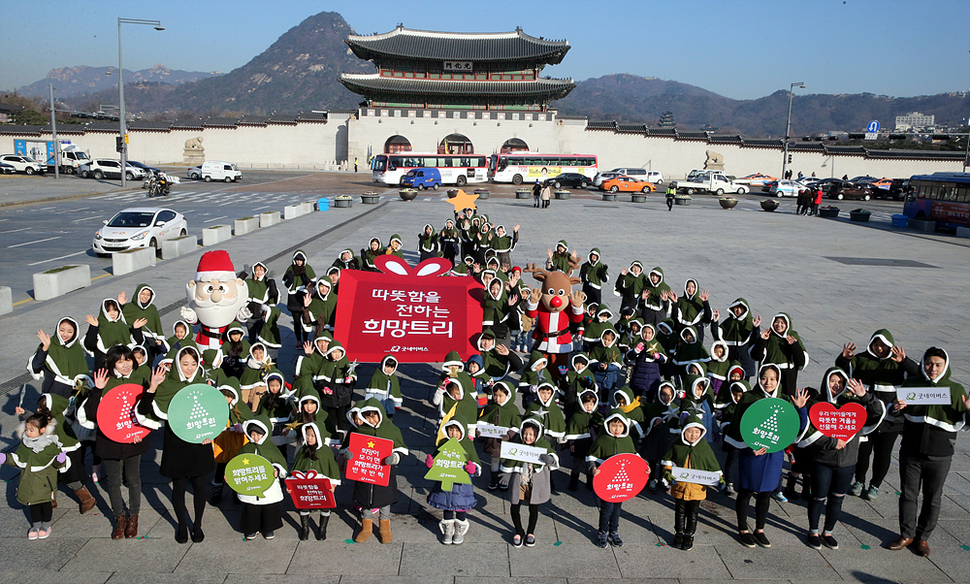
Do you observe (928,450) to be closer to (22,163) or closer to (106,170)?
(106,170)

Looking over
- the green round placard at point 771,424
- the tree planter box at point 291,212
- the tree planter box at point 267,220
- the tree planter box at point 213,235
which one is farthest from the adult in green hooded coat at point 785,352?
the tree planter box at point 291,212

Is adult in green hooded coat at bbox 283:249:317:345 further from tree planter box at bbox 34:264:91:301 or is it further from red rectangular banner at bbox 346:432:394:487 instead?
tree planter box at bbox 34:264:91:301

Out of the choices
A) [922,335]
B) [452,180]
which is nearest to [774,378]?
[922,335]

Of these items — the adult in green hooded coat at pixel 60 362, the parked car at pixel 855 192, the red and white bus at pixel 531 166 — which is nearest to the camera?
the adult in green hooded coat at pixel 60 362

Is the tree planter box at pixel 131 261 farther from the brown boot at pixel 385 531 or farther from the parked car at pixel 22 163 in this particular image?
the parked car at pixel 22 163

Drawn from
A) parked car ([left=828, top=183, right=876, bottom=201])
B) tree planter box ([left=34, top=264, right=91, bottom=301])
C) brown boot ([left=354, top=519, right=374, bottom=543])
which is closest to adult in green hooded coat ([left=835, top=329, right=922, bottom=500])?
brown boot ([left=354, top=519, right=374, bottom=543])

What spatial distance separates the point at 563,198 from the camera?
1556 inches

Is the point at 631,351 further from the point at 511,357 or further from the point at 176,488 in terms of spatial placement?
the point at 176,488

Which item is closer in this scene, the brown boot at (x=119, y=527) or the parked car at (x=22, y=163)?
the brown boot at (x=119, y=527)

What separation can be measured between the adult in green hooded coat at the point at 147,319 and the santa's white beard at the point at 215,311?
1.57ft

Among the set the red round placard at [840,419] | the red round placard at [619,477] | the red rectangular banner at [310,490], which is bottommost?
the red rectangular banner at [310,490]

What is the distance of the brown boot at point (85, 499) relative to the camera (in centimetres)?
573

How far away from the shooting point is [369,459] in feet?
17.5

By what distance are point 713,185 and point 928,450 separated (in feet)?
151
